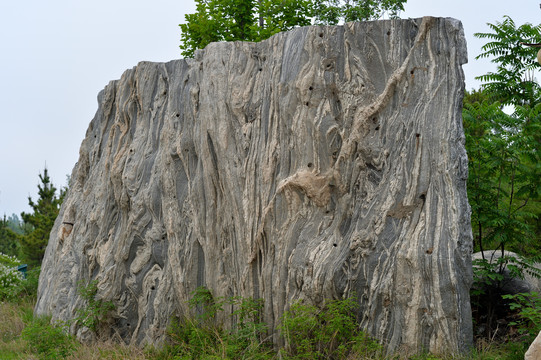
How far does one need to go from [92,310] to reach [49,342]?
A: 2.70ft

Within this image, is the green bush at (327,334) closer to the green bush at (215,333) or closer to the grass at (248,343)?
the grass at (248,343)

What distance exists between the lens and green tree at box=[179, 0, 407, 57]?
1683 centimetres

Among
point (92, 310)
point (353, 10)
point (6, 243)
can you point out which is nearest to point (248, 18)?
point (353, 10)

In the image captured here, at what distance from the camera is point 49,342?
9.63 metres

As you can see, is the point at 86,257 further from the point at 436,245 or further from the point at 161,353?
the point at 436,245

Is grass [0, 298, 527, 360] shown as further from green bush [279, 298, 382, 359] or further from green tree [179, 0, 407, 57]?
green tree [179, 0, 407, 57]

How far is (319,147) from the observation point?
25.9ft

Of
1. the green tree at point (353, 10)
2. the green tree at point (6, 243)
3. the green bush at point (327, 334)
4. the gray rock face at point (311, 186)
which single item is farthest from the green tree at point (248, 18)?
the green tree at point (6, 243)

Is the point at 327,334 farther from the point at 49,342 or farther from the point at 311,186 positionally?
the point at 49,342

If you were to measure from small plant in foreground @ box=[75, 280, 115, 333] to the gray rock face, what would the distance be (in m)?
0.15

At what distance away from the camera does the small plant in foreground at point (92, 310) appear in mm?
9883

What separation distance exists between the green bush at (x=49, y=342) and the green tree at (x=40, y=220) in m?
12.5

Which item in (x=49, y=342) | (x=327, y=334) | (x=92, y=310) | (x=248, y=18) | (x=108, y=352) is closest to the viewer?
(x=327, y=334)

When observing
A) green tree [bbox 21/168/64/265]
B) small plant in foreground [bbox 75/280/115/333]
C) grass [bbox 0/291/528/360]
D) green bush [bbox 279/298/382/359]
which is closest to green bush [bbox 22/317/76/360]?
grass [bbox 0/291/528/360]
